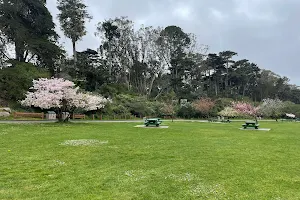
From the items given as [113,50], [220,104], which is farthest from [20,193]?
[113,50]

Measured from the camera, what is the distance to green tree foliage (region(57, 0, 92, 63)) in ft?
156

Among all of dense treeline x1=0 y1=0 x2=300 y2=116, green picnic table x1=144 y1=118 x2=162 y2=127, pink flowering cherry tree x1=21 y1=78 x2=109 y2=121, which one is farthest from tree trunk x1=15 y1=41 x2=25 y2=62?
green picnic table x1=144 y1=118 x2=162 y2=127

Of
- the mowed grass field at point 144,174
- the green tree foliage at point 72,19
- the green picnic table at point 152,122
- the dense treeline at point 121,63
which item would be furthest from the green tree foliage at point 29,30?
the mowed grass field at point 144,174

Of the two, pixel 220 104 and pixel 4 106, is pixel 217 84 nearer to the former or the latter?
pixel 220 104

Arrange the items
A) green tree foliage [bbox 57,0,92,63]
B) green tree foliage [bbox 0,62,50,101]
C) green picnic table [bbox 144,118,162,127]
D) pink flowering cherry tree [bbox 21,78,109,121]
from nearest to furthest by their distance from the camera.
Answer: pink flowering cherry tree [bbox 21,78,109,121] < green picnic table [bbox 144,118,162,127] < green tree foliage [bbox 0,62,50,101] < green tree foliage [bbox 57,0,92,63]

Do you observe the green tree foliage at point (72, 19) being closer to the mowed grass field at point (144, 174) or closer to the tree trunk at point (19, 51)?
the tree trunk at point (19, 51)

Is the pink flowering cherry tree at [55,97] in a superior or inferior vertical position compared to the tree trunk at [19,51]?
inferior

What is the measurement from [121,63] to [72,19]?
15.9 metres

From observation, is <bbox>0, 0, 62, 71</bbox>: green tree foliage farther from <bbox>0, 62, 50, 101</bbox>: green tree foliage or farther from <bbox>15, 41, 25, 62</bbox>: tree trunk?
<bbox>0, 62, 50, 101</bbox>: green tree foliage

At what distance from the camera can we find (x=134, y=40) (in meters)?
59.1

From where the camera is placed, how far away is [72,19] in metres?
47.9

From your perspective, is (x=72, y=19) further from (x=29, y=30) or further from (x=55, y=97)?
(x=55, y=97)

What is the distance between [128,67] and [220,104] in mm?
22348

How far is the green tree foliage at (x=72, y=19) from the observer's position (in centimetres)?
4741
